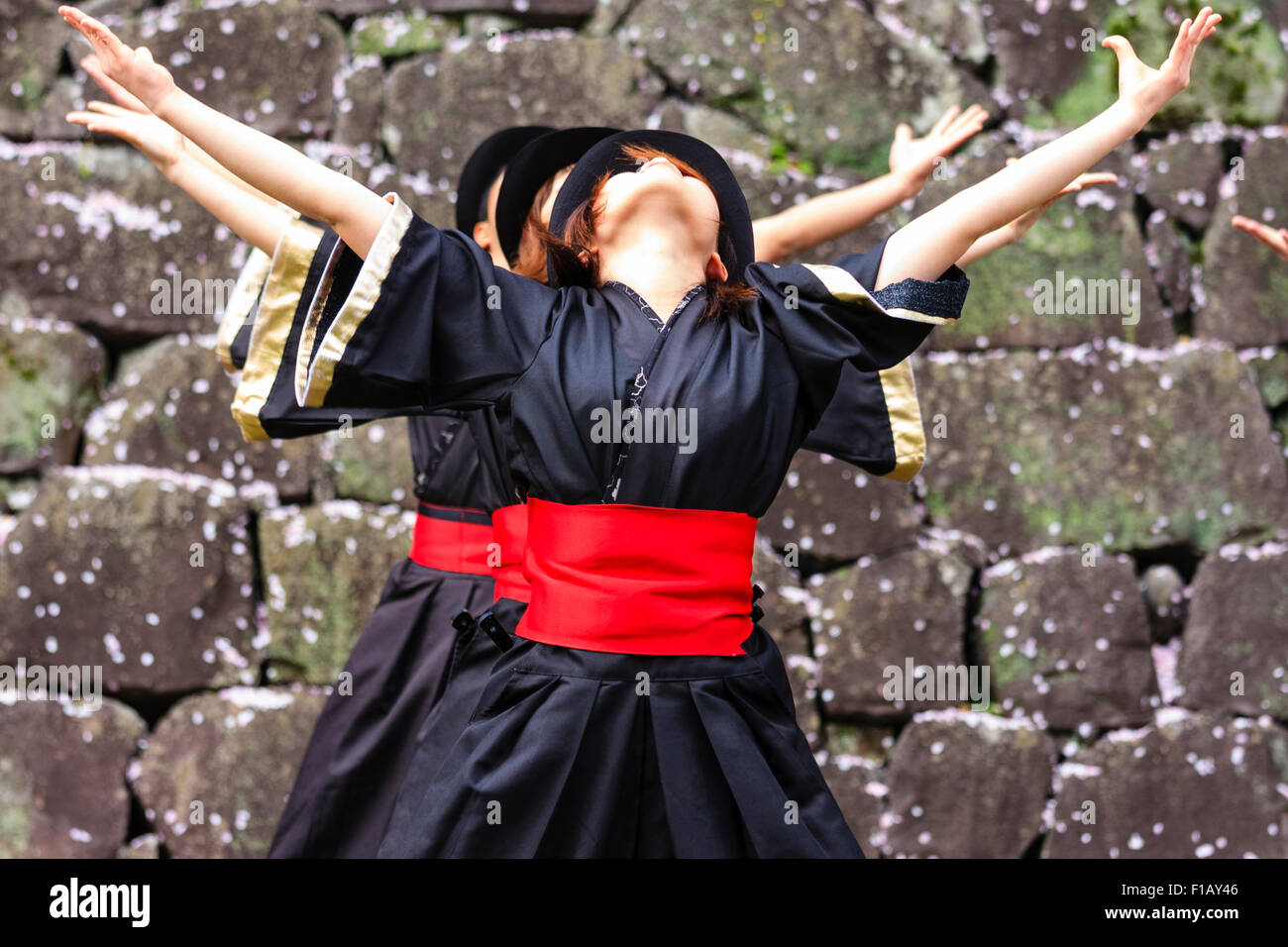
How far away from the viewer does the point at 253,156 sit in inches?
51.2

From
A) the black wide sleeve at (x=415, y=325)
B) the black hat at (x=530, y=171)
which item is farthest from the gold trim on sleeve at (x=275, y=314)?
the black hat at (x=530, y=171)

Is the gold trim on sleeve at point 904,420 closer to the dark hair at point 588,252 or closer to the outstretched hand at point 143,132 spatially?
the dark hair at point 588,252

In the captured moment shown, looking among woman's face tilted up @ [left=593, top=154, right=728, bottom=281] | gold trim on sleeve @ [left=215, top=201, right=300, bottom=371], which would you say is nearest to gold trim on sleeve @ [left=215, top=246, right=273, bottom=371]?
gold trim on sleeve @ [left=215, top=201, right=300, bottom=371]

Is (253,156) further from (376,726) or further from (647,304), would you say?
(376,726)

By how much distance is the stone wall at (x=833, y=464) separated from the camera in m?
2.61

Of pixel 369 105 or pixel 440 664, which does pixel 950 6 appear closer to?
pixel 369 105

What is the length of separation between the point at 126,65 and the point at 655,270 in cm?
68

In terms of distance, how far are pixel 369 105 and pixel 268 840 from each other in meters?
1.77

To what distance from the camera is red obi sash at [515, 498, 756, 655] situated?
1.40 meters

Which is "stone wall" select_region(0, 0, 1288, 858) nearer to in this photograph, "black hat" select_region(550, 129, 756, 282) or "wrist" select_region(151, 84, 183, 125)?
"black hat" select_region(550, 129, 756, 282)

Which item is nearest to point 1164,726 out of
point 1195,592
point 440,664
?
point 1195,592

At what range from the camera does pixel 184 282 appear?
2682 mm

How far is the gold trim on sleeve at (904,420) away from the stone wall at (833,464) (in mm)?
820

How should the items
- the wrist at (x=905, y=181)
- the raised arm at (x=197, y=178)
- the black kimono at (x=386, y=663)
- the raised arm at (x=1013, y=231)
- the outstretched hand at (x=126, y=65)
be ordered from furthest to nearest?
the wrist at (x=905, y=181) < the black kimono at (x=386, y=663) < the raised arm at (x=1013, y=231) < the raised arm at (x=197, y=178) < the outstretched hand at (x=126, y=65)
